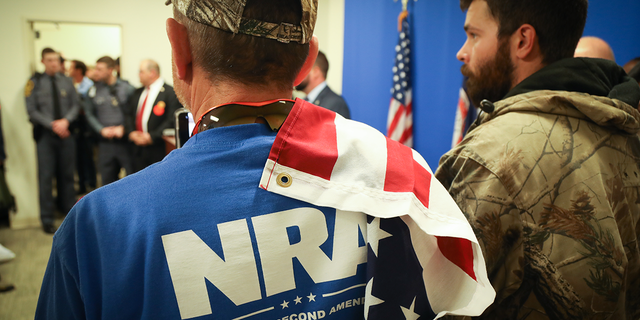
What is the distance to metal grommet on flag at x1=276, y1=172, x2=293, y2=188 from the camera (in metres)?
0.61

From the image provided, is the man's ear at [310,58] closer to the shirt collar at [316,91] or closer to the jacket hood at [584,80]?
the jacket hood at [584,80]

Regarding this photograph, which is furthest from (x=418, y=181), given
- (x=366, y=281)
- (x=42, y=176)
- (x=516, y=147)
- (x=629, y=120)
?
(x=42, y=176)

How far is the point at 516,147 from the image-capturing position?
102 centimetres

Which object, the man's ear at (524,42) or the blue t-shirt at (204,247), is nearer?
the blue t-shirt at (204,247)

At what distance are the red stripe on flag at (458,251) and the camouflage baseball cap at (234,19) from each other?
443 mm

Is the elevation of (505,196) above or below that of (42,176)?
above

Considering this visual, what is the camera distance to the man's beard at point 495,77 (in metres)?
1.27

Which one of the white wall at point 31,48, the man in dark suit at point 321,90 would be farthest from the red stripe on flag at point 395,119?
the white wall at point 31,48

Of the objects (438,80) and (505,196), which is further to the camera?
(438,80)

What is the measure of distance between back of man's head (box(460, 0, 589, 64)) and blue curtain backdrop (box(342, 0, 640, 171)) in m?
1.25

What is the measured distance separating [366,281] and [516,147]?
0.61 metres

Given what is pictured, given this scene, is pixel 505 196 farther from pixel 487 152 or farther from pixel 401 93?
pixel 401 93

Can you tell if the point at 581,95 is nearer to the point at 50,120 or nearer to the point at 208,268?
the point at 208,268

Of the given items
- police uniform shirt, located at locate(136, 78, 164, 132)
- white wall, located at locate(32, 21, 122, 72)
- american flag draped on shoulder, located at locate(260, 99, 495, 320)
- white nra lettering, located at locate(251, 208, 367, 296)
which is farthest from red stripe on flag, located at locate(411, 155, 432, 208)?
white wall, located at locate(32, 21, 122, 72)
